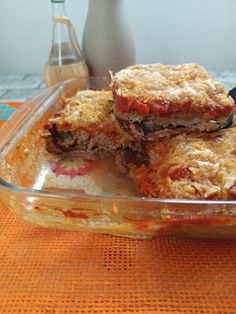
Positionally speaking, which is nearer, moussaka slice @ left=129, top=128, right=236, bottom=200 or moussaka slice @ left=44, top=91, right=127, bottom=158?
moussaka slice @ left=129, top=128, right=236, bottom=200

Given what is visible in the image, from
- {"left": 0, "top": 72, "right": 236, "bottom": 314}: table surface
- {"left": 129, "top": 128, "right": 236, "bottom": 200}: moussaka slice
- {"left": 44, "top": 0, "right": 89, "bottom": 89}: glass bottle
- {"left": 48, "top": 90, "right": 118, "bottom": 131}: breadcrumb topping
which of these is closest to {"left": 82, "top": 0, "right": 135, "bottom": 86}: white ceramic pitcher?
{"left": 44, "top": 0, "right": 89, "bottom": 89}: glass bottle

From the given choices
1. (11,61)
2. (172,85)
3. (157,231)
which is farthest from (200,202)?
(11,61)

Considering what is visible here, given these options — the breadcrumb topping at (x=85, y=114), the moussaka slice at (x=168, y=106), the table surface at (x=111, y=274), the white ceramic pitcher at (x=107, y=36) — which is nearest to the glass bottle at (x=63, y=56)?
the white ceramic pitcher at (x=107, y=36)

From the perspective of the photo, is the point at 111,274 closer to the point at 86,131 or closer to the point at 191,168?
the point at 191,168

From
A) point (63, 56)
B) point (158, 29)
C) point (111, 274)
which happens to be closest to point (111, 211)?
point (111, 274)

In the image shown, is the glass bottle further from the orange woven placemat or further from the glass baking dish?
the orange woven placemat

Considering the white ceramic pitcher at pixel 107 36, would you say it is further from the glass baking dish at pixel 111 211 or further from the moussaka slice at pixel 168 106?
the glass baking dish at pixel 111 211

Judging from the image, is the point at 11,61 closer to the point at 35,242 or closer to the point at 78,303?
the point at 35,242
